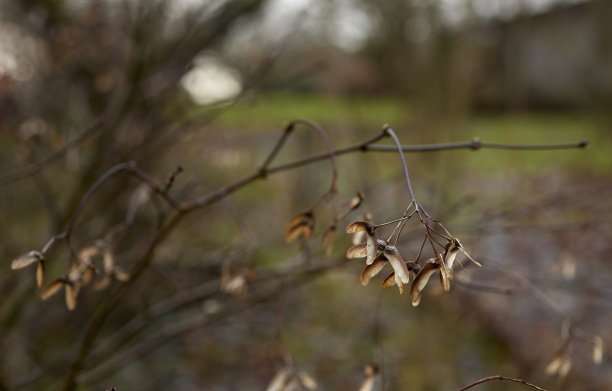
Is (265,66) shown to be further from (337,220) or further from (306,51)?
(306,51)

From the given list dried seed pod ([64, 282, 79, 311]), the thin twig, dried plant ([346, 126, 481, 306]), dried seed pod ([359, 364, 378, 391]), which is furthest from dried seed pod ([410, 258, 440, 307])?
the thin twig

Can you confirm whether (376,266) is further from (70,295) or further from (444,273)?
(70,295)

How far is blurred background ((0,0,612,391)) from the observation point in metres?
1.97

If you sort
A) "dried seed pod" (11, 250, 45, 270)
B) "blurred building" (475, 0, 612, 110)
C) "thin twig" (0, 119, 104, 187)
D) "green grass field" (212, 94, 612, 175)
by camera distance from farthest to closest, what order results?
"blurred building" (475, 0, 612, 110) → "green grass field" (212, 94, 612, 175) → "thin twig" (0, 119, 104, 187) → "dried seed pod" (11, 250, 45, 270)

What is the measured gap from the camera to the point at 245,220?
17.3ft

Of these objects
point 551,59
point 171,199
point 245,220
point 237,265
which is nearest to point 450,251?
A: point 171,199

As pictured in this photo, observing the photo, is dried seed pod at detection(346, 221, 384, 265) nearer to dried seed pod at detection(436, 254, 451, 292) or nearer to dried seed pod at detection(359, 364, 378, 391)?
dried seed pod at detection(436, 254, 451, 292)

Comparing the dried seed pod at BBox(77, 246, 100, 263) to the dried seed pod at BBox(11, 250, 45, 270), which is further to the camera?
the dried seed pod at BBox(77, 246, 100, 263)

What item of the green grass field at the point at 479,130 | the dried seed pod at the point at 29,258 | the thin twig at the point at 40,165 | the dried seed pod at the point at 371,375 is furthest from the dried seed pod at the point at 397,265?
the green grass field at the point at 479,130

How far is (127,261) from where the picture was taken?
9.18 ft

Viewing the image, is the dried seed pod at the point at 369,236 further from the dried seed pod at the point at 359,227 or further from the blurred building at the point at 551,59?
the blurred building at the point at 551,59

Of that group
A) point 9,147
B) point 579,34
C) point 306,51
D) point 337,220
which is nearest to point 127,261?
point 9,147

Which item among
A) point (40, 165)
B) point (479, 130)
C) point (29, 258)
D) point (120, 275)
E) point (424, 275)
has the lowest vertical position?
point (479, 130)

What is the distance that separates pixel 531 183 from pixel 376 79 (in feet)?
13.0
